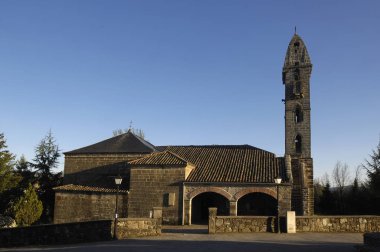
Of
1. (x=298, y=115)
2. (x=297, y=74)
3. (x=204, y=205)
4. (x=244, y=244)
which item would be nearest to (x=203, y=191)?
(x=204, y=205)

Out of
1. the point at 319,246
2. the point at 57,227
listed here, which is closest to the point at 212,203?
the point at 57,227

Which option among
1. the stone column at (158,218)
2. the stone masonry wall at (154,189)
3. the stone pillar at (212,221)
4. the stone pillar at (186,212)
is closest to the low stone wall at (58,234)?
the stone column at (158,218)

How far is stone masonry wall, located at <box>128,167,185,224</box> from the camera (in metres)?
25.1

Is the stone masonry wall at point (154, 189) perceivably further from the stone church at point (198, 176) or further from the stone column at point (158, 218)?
the stone column at point (158, 218)

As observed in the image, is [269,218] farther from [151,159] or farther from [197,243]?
[151,159]

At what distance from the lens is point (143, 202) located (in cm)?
2531

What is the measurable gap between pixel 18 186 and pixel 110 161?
10.1 metres

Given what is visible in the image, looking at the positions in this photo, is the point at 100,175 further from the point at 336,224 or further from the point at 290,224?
the point at 336,224

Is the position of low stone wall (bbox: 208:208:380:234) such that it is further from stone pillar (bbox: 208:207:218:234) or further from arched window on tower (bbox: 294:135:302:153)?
arched window on tower (bbox: 294:135:302:153)

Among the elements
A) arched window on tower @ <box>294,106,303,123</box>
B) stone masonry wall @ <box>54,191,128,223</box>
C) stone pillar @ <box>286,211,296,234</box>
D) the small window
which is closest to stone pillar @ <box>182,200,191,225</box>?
stone masonry wall @ <box>54,191,128,223</box>

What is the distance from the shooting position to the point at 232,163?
28172 millimetres

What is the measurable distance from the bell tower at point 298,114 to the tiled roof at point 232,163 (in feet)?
6.17

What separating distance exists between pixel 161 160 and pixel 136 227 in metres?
9.39

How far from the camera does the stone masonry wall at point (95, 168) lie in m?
29.3
